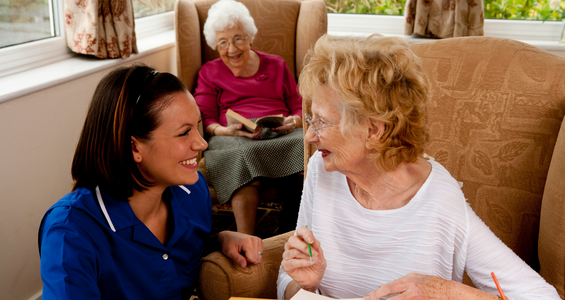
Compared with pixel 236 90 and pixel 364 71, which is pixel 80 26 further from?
pixel 364 71

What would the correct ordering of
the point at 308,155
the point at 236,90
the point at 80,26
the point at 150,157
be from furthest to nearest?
the point at 236,90
the point at 80,26
the point at 308,155
the point at 150,157

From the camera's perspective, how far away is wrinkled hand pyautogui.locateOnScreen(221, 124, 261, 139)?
235 cm

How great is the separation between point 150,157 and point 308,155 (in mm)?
548

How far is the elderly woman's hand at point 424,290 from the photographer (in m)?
0.95

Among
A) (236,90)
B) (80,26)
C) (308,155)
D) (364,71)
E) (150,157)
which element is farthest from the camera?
(236,90)

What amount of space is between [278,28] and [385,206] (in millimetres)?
2076

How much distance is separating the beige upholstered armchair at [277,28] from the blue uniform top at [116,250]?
5.32 feet

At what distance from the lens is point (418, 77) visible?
106cm

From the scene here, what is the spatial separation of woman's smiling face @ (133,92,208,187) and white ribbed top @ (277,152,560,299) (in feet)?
1.13

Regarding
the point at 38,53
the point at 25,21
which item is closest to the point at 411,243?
the point at 38,53

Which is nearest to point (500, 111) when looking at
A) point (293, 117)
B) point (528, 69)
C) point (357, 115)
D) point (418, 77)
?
point (528, 69)

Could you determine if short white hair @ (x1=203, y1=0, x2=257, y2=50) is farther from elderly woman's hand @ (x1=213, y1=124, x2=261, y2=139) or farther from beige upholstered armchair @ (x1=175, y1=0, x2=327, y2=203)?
elderly woman's hand @ (x1=213, y1=124, x2=261, y2=139)

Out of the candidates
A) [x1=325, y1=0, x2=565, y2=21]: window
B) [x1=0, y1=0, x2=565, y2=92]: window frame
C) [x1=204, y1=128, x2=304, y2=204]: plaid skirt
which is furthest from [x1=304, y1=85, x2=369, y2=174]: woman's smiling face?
[x1=325, y1=0, x2=565, y2=21]: window

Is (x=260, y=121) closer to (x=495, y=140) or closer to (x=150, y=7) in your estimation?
(x=495, y=140)
